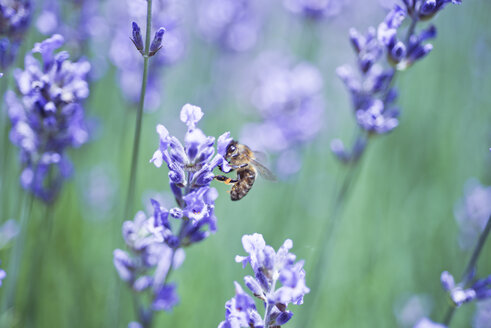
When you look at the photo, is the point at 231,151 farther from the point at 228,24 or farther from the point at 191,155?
the point at 228,24

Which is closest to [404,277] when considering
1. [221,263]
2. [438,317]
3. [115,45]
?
[438,317]

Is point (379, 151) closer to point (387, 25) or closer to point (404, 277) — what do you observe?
point (404, 277)

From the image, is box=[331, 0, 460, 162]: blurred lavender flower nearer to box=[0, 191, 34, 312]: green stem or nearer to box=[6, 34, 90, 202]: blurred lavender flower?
box=[6, 34, 90, 202]: blurred lavender flower

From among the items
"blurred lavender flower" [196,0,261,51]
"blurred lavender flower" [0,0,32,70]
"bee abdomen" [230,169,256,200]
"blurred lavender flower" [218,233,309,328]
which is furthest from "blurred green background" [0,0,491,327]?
"blurred lavender flower" [0,0,32,70]

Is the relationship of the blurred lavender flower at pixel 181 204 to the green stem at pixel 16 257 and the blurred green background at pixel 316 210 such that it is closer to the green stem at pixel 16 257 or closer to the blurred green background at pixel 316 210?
the blurred green background at pixel 316 210

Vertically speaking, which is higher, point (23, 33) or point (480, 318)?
point (23, 33)

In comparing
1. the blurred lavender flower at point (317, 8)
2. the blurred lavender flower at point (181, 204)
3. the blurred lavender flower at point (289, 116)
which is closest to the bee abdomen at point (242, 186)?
the blurred lavender flower at point (181, 204)
